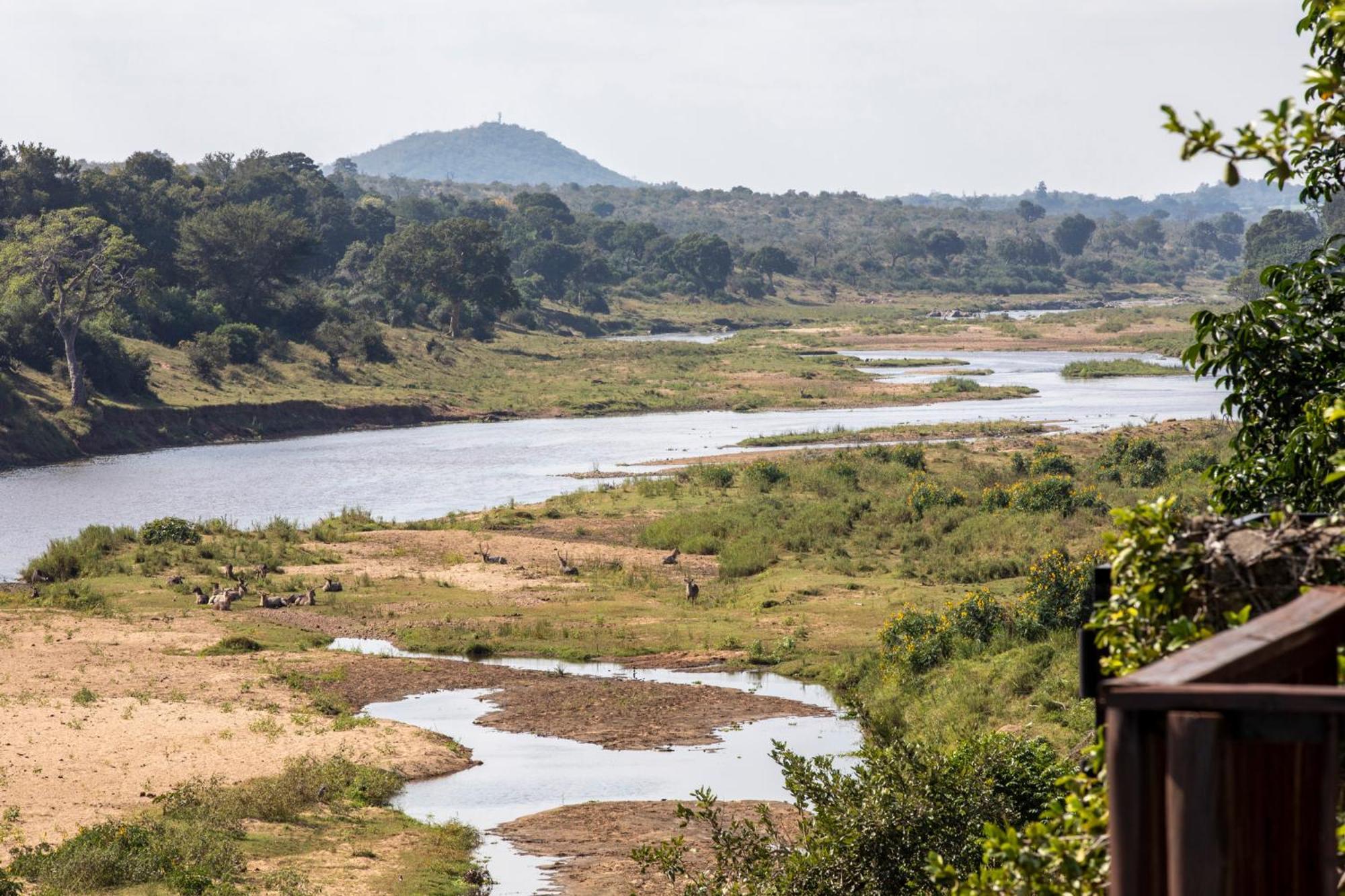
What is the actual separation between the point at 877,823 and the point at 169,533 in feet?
113

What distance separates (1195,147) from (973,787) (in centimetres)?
1020

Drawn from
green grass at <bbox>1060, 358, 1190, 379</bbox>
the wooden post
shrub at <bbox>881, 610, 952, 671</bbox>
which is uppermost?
the wooden post

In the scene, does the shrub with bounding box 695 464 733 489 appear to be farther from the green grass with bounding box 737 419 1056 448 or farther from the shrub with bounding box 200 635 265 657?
the shrub with bounding box 200 635 265 657

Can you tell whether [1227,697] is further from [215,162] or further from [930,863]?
[215,162]

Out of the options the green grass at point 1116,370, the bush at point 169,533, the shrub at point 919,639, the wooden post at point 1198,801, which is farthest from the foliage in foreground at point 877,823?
the green grass at point 1116,370

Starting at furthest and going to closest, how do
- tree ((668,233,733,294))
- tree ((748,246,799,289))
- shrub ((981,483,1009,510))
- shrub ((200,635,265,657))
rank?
tree ((748,246,799,289)), tree ((668,233,733,294)), shrub ((981,483,1009,510)), shrub ((200,635,265,657))

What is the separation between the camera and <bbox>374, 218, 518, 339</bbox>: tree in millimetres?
114625

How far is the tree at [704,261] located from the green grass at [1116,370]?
7035cm

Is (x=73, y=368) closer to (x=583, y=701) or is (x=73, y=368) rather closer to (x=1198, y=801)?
(x=583, y=701)

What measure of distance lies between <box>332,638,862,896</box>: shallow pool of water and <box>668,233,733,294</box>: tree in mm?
145837

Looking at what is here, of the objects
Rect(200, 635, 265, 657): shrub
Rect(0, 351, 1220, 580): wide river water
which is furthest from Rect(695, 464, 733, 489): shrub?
Rect(200, 635, 265, 657): shrub

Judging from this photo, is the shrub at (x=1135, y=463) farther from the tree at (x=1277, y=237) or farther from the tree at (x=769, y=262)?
the tree at (x=769, y=262)

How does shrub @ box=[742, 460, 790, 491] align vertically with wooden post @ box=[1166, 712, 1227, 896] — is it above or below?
below

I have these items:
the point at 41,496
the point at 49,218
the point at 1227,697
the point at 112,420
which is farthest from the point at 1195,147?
the point at 49,218
